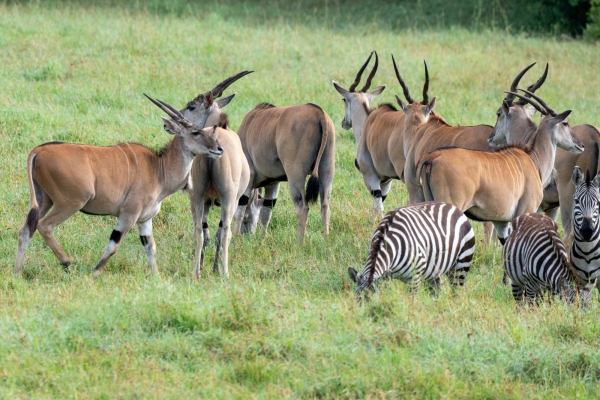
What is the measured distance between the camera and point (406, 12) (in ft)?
71.9

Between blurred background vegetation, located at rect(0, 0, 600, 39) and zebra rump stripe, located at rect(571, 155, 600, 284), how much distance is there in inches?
530

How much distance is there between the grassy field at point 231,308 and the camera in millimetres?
4461

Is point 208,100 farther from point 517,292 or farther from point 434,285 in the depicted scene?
point 517,292

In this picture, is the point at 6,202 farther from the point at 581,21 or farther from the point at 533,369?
the point at 581,21

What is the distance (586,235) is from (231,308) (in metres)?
2.50

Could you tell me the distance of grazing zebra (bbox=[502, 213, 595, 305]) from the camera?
19.2 ft

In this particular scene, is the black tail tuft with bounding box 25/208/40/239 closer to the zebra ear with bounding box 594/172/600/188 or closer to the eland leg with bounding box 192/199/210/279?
the eland leg with bounding box 192/199/210/279

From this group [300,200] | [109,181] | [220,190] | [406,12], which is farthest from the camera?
[406,12]

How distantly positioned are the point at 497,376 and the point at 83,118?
7.56 m

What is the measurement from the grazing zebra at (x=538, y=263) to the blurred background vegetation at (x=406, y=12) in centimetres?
1333

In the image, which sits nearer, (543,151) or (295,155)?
(543,151)

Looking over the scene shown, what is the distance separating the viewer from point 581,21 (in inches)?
810

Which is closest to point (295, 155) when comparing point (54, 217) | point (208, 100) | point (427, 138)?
point (208, 100)

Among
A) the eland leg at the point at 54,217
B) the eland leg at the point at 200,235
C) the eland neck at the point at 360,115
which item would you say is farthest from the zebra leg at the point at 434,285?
A: the eland neck at the point at 360,115
